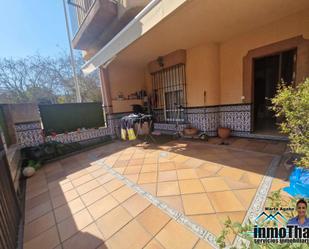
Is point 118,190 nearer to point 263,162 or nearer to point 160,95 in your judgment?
point 263,162

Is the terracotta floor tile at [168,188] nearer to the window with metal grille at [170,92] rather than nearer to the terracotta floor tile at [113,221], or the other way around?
the terracotta floor tile at [113,221]

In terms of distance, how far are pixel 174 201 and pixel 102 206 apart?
2.95 ft

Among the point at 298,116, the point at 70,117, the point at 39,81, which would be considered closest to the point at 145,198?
the point at 298,116

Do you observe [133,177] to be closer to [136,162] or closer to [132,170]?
[132,170]

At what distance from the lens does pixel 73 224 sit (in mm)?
1643

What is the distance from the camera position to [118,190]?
2209 mm

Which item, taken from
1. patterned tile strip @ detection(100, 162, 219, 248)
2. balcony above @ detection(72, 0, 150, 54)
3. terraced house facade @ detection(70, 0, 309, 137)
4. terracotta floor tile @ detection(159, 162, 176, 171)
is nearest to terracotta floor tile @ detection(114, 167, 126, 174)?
patterned tile strip @ detection(100, 162, 219, 248)

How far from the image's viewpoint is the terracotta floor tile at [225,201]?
5.27 ft

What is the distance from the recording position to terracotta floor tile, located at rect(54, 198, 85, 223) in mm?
1796

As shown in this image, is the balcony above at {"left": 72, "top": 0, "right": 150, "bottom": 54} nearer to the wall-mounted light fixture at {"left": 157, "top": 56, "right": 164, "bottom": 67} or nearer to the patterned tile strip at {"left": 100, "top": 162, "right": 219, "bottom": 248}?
the wall-mounted light fixture at {"left": 157, "top": 56, "right": 164, "bottom": 67}

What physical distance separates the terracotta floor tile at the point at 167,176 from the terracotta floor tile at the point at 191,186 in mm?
176

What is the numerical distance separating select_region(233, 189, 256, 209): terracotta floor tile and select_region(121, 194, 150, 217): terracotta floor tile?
1.08 meters

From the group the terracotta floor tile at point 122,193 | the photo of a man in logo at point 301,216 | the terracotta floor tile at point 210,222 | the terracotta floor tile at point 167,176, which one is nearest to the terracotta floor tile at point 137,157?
the terracotta floor tile at point 167,176

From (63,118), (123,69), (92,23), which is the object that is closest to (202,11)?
(92,23)
